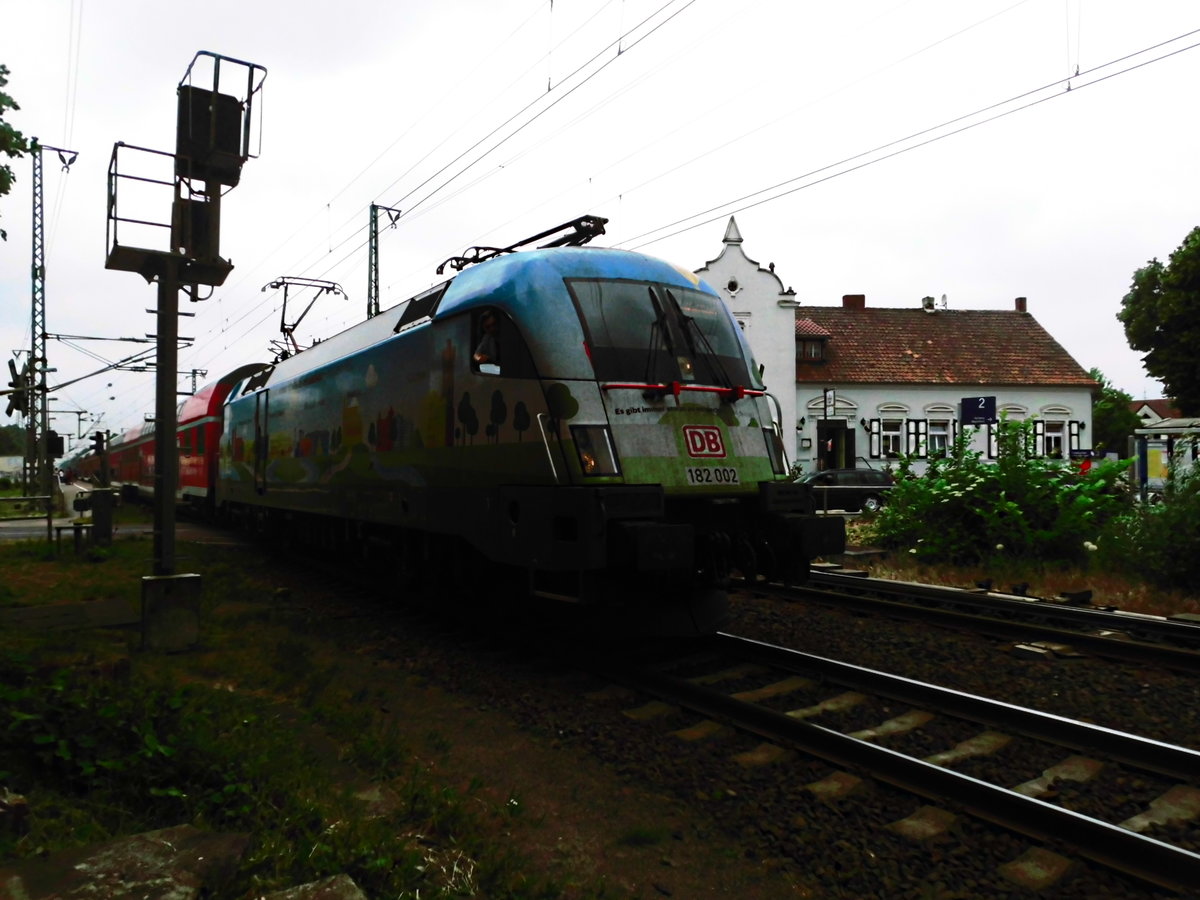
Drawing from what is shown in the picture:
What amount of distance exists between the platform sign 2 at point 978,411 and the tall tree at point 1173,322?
2042cm

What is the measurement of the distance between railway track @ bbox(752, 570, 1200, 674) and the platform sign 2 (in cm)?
655

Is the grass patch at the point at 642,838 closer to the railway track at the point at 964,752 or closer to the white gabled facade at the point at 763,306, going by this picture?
the railway track at the point at 964,752

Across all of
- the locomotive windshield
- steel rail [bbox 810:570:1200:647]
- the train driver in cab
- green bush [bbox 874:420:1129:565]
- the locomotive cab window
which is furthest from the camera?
green bush [bbox 874:420:1129:565]

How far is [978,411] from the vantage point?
15766mm

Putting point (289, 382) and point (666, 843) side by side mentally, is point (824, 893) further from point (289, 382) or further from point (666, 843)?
point (289, 382)

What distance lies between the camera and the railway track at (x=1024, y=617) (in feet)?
22.3

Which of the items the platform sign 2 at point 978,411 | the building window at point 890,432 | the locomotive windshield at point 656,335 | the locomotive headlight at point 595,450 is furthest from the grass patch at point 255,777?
the building window at point 890,432

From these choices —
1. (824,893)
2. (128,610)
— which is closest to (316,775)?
(824,893)

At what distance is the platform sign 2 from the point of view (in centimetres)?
1567

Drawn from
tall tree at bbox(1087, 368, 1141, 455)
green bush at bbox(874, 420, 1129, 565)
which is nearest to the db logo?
green bush at bbox(874, 420, 1129, 565)

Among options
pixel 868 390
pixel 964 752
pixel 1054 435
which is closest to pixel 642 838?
pixel 964 752

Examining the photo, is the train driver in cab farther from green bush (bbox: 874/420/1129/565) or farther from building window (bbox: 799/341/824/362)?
building window (bbox: 799/341/824/362)

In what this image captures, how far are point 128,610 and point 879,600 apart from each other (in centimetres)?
748

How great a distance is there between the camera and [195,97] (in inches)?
311
